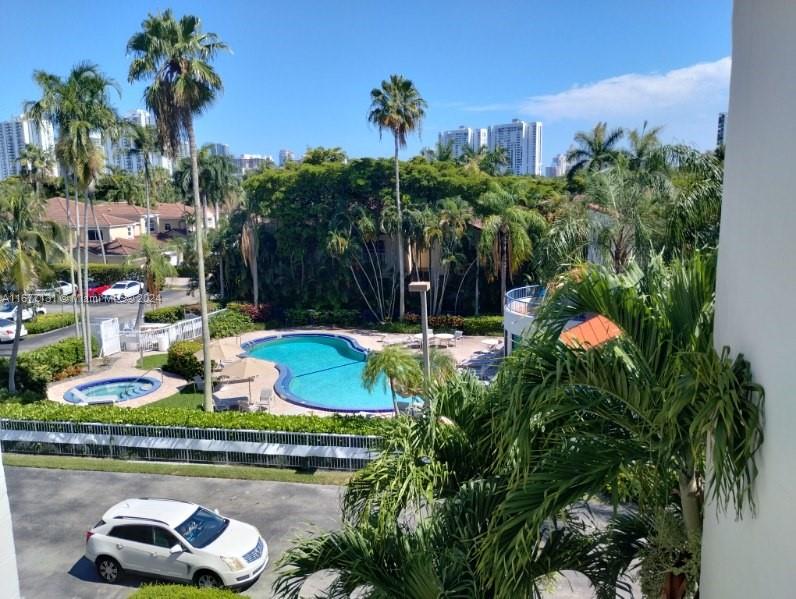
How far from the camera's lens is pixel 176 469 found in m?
15.6

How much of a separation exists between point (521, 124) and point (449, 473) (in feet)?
519

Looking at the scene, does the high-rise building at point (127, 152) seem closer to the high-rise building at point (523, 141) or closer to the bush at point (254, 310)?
the bush at point (254, 310)

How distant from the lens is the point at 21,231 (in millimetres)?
20828

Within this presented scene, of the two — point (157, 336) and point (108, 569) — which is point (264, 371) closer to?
point (157, 336)

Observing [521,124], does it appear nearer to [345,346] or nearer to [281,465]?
[345,346]

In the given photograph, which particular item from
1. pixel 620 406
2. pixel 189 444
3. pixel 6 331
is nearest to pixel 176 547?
pixel 189 444

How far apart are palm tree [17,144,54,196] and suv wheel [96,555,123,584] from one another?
44.7 meters

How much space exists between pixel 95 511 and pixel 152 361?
46.1 ft

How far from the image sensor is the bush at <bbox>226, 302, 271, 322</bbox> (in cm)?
3384

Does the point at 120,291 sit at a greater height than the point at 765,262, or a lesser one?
lesser

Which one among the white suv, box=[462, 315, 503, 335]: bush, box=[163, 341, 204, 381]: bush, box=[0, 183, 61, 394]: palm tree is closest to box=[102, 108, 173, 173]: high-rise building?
box=[0, 183, 61, 394]: palm tree

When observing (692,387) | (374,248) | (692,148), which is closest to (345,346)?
(374,248)

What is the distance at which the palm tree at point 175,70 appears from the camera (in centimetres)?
1834

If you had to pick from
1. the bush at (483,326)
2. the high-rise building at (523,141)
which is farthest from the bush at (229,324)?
the high-rise building at (523,141)
